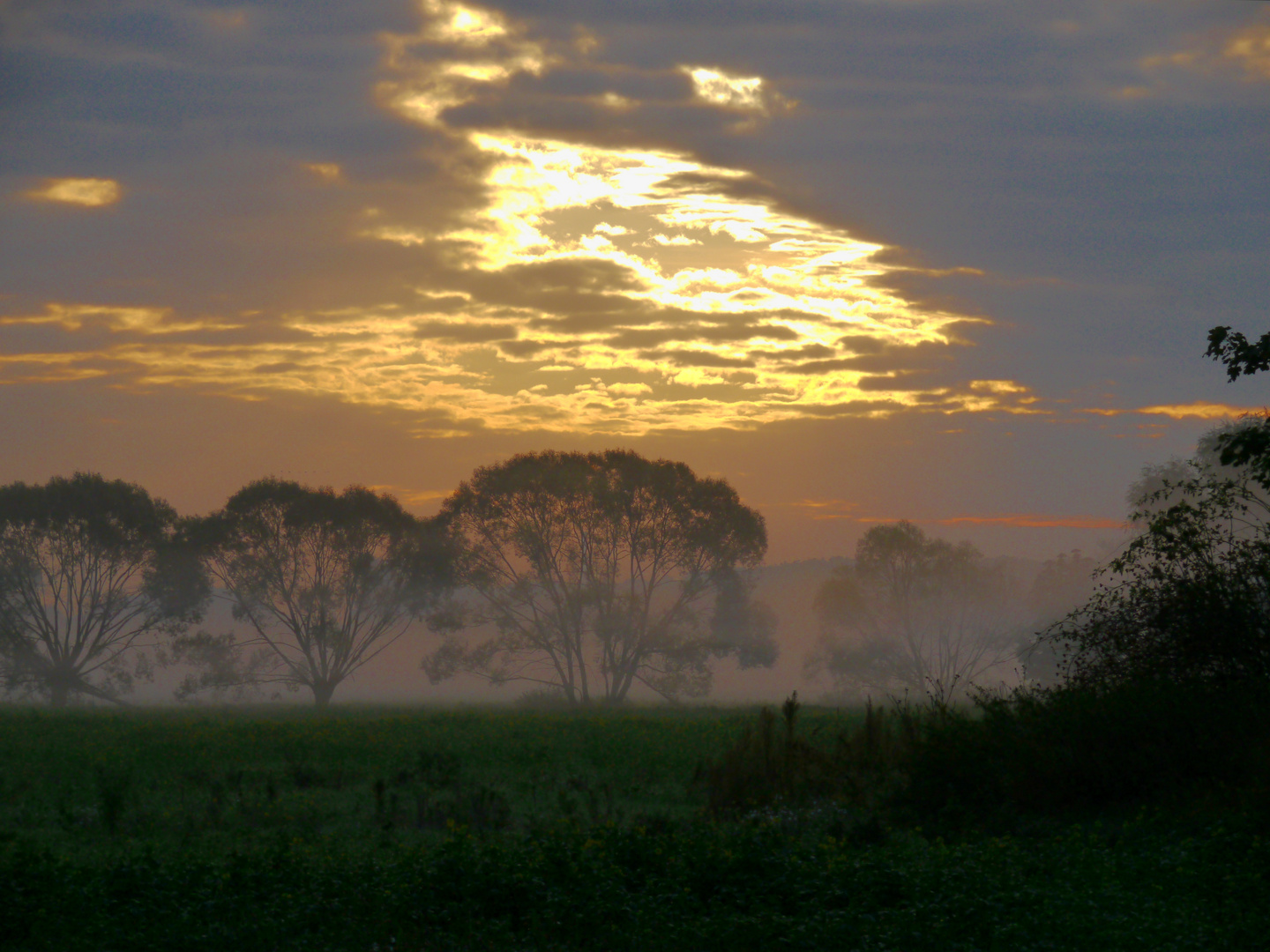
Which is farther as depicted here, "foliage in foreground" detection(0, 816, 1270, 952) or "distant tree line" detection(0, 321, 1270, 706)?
"distant tree line" detection(0, 321, 1270, 706)

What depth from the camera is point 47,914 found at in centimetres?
974

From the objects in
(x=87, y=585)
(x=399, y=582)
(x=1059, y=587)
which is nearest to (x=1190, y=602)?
(x=399, y=582)

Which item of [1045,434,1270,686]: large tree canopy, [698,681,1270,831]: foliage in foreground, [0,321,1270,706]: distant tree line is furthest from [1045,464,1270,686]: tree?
[0,321,1270,706]: distant tree line

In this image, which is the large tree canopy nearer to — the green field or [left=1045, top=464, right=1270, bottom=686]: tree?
[left=1045, top=464, right=1270, bottom=686]: tree

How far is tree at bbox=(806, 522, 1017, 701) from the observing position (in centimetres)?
6950

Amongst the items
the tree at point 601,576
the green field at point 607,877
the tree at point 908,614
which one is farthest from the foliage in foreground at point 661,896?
the tree at point 908,614

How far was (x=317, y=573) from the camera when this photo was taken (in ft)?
179

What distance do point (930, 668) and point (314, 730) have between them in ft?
166

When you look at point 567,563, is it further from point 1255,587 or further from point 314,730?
point 1255,587

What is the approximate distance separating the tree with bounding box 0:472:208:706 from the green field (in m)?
40.4

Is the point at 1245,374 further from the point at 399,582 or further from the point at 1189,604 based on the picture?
the point at 399,582

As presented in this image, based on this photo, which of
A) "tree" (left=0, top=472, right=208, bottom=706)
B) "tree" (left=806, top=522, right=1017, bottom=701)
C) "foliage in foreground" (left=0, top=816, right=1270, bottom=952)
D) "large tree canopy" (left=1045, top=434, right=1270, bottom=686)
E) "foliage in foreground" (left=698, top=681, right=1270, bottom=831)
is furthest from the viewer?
"tree" (left=806, top=522, right=1017, bottom=701)

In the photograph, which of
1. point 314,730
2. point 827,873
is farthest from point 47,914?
point 314,730

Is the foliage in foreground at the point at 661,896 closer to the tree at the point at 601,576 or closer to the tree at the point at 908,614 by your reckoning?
the tree at the point at 601,576
